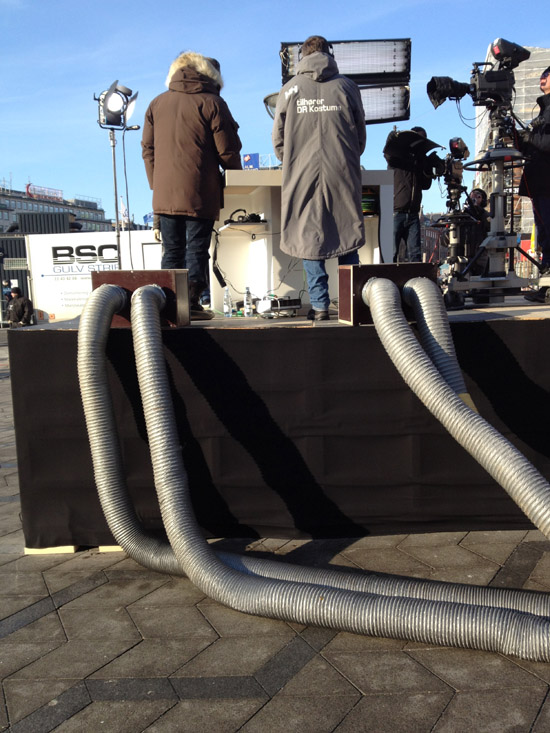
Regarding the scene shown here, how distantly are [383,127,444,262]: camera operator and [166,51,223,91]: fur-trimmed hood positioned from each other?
104 inches

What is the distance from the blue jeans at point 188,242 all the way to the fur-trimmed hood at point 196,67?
100cm

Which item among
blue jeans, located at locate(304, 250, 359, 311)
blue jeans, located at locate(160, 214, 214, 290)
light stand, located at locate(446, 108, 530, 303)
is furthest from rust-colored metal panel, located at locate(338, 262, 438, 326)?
light stand, located at locate(446, 108, 530, 303)

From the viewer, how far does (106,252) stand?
21578 millimetres

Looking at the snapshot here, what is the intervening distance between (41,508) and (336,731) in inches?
76.8

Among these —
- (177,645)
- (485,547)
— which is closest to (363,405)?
(485,547)

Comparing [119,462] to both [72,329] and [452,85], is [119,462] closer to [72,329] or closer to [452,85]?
[72,329]

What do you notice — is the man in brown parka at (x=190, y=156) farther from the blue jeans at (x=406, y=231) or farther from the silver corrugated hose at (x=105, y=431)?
the blue jeans at (x=406, y=231)

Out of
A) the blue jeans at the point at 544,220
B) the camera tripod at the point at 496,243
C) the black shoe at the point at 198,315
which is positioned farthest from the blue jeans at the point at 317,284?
the blue jeans at the point at 544,220

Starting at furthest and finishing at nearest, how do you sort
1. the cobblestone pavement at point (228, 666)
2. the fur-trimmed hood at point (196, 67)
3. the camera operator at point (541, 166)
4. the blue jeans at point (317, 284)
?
the camera operator at point (541, 166) < the fur-trimmed hood at point (196, 67) < the blue jeans at point (317, 284) < the cobblestone pavement at point (228, 666)

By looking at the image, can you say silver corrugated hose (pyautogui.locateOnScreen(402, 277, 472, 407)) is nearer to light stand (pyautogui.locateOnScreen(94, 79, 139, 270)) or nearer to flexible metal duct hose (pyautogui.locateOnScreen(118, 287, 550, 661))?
flexible metal duct hose (pyautogui.locateOnScreen(118, 287, 550, 661))

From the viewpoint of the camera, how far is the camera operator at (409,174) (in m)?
6.92

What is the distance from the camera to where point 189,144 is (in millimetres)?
4641

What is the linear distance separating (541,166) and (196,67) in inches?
117

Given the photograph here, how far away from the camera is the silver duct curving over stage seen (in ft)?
7.55
